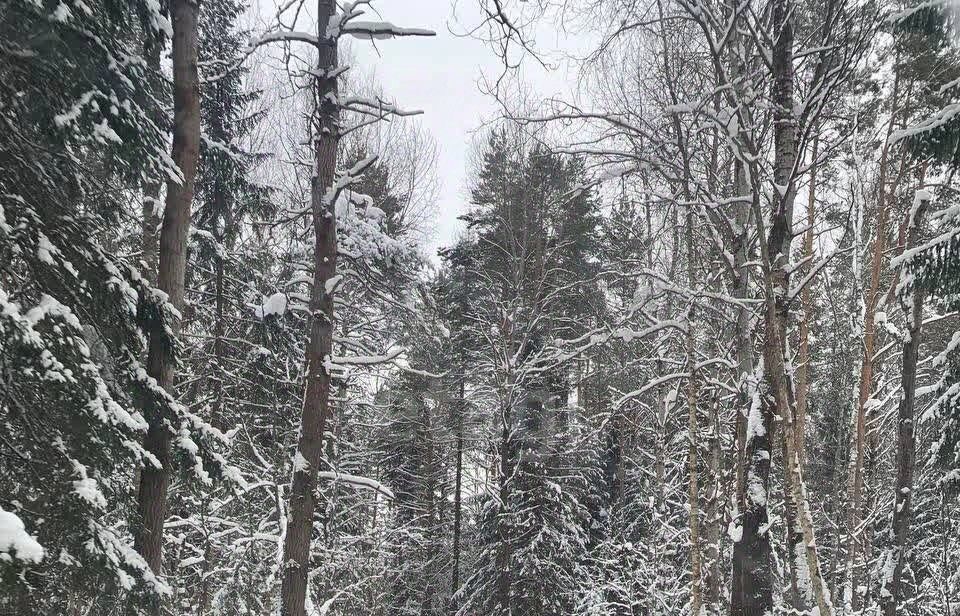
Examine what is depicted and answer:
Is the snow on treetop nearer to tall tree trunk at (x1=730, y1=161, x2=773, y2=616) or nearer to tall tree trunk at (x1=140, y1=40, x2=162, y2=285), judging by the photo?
tall tree trunk at (x1=730, y1=161, x2=773, y2=616)

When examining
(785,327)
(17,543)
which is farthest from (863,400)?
(17,543)

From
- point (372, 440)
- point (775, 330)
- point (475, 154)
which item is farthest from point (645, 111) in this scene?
point (372, 440)

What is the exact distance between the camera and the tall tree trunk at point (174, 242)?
5.79 meters

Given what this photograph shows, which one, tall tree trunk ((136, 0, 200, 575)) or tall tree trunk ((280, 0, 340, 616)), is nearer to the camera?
tall tree trunk ((136, 0, 200, 575))

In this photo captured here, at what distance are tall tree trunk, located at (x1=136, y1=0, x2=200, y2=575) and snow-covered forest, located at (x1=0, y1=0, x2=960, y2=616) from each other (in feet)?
0.11

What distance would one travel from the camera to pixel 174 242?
20.4ft

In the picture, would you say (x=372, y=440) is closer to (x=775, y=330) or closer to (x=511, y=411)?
(x=511, y=411)

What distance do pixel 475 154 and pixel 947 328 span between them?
36.1 feet

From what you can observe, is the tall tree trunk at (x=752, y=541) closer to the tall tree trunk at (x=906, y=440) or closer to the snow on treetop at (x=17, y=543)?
the tall tree trunk at (x=906, y=440)

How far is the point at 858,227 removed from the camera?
4.75 meters

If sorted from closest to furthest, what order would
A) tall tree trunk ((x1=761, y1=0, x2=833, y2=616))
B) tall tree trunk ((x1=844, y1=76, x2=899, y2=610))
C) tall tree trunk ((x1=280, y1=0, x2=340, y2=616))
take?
tall tree trunk ((x1=761, y1=0, x2=833, y2=616)) → tall tree trunk ((x1=280, y1=0, x2=340, y2=616)) → tall tree trunk ((x1=844, y1=76, x2=899, y2=610))

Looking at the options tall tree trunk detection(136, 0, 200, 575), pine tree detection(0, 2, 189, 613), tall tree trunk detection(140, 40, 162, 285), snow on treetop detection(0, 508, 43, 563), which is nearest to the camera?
snow on treetop detection(0, 508, 43, 563)

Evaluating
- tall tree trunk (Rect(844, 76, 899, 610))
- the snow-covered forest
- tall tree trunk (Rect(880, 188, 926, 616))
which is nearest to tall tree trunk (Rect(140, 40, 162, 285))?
the snow-covered forest

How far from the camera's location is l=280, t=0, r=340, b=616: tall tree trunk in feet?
19.7
